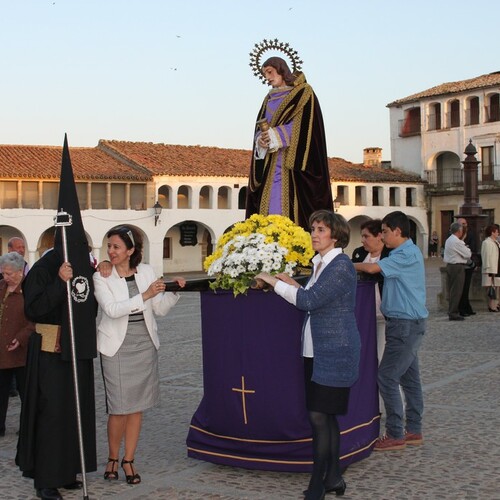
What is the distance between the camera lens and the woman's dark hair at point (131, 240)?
524 centimetres

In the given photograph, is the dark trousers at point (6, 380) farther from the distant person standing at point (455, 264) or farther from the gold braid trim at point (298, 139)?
the distant person standing at point (455, 264)

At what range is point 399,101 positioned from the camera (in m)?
53.4

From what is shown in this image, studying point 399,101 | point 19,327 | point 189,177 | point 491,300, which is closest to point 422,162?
point 399,101

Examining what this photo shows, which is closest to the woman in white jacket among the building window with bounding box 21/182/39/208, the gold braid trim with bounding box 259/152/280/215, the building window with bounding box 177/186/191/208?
the gold braid trim with bounding box 259/152/280/215

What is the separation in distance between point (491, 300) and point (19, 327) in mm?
10988

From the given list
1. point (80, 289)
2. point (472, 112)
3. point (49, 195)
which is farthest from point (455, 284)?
point (472, 112)

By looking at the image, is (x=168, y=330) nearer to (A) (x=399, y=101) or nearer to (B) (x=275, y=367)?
(B) (x=275, y=367)

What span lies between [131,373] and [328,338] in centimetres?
129

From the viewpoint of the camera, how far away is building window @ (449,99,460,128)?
4991 cm

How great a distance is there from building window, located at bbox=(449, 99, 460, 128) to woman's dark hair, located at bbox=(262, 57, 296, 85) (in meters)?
45.5

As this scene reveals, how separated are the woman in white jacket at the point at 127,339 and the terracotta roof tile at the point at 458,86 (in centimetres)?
4490

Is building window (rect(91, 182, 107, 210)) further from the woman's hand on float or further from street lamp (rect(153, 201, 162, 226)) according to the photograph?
the woman's hand on float

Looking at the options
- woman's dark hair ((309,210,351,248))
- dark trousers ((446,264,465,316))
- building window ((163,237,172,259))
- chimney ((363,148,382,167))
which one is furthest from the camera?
chimney ((363,148,382,167))

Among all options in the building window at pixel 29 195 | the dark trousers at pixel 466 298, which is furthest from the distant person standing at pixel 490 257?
the building window at pixel 29 195
